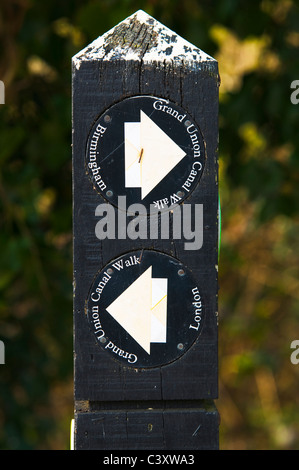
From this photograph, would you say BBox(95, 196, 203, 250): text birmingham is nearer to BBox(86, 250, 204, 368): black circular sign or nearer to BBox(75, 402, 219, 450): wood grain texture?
BBox(86, 250, 204, 368): black circular sign

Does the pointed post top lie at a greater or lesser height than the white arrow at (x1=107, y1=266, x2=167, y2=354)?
greater

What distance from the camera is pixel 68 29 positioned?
11.1 feet

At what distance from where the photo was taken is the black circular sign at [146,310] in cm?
132

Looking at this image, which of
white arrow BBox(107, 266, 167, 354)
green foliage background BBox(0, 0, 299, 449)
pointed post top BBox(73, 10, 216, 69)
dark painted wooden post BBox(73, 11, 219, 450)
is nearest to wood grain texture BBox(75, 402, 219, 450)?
dark painted wooden post BBox(73, 11, 219, 450)

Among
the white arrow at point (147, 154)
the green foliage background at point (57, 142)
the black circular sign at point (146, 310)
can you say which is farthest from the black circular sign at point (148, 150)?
the green foliage background at point (57, 142)

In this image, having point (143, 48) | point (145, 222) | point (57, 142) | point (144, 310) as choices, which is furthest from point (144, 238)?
point (57, 142)

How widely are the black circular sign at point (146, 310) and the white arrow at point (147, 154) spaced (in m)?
0.15

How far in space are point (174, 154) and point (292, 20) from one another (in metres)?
1.72

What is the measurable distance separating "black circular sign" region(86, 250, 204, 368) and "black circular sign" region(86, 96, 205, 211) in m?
0.13

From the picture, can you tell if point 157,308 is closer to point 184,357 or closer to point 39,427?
point 184,357

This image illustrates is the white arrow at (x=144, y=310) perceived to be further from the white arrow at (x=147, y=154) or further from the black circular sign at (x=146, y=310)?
the white arrow at (x=147, y=154)

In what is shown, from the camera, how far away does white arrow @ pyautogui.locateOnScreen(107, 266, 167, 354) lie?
1324mm

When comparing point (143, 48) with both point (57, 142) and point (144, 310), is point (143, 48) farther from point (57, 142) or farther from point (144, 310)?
point (57, 142)
